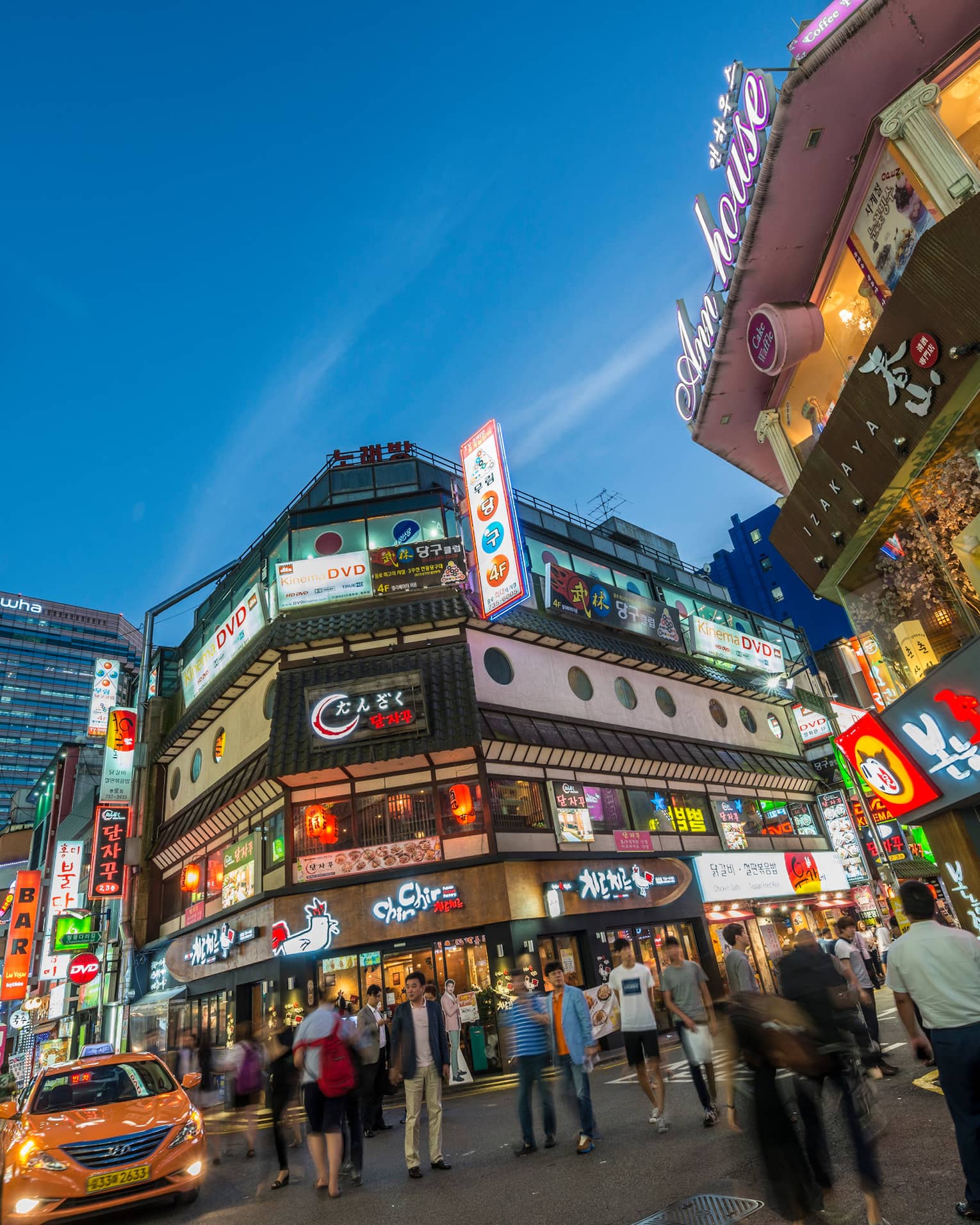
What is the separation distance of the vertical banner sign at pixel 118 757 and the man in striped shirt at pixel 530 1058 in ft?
84.2

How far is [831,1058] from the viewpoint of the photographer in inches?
188

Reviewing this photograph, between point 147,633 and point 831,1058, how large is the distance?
3197 cm

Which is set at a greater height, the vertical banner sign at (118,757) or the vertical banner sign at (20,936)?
the vertical banner sign at (118,757)

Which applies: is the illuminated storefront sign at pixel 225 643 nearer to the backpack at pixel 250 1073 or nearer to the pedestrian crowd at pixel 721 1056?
the pedestrian crowd at pixel 721 1056

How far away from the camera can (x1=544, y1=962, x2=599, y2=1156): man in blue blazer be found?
762 cm

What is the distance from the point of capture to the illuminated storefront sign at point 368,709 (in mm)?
19688

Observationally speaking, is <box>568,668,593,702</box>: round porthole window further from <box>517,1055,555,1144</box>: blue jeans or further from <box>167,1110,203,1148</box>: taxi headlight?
<box>167,1110,203,1148</box>: taxi headlight

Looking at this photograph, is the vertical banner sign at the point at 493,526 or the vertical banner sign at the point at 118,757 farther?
the vertical banner sign at the point at 118,757

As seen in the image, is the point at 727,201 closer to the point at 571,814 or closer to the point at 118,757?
the point at 571,814

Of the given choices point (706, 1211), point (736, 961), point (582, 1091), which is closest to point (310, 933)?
point (582, 1091)

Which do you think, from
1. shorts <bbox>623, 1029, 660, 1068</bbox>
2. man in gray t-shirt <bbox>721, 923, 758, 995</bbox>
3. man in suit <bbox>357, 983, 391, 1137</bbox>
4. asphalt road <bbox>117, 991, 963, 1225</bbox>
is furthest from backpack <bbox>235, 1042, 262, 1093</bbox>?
man in gray t-shirt <bbox>721, 923, 758, 995</bbox>

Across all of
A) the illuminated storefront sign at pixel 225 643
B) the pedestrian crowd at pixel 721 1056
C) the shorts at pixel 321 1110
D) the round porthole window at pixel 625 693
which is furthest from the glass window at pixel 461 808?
A: the shorts at pixel 321 1110

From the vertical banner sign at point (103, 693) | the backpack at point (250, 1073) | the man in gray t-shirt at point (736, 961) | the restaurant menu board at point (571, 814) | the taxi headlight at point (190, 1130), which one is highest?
the vertical banner sign at point (103, 693)

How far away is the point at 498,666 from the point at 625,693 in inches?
256
